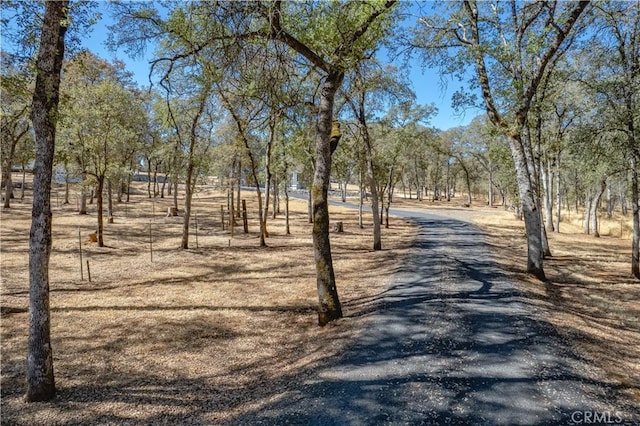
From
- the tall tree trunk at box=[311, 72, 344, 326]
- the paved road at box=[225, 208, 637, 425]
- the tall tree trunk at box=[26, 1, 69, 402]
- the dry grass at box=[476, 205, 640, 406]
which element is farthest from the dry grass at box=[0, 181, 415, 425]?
the dry grass at box=[476, 205, 640, 406]

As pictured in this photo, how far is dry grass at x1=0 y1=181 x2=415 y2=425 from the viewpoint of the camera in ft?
18.0

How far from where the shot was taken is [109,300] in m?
10.3

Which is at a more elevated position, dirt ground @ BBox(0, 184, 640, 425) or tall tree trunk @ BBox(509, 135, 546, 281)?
tall tree trunk @ BBox(509, 135, 546, 281)

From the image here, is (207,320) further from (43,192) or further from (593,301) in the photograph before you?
(593,301)

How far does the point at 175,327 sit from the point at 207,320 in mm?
767

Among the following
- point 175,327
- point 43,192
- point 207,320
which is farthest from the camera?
point 207,320

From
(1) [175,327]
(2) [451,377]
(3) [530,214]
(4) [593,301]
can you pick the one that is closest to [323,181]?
(2) [451,377]

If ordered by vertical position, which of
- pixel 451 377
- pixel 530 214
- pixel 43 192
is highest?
pixel 43 192

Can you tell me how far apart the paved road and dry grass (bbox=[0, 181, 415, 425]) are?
68cm

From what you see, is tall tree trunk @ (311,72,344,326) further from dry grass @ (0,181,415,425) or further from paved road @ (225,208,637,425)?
paved road @ (225,208,637,425)

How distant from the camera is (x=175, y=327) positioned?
8508 millimetres

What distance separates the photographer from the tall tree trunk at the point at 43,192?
17.0 ft

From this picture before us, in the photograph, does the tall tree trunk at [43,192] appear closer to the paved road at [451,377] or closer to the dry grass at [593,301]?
the paved road at [451,377]

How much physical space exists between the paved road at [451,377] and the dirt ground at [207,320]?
500mm
